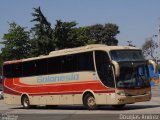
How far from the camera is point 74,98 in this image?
1006 inches

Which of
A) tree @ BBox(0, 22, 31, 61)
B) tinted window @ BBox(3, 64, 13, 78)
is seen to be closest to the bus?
tinted window @ BBox(3, 64, 13, 78)

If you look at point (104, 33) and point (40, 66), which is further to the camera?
point (104, 33)

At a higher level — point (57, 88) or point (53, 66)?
point (53, 66)

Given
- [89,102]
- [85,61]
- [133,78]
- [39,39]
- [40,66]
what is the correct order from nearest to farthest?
[133,78] → [85,61] → [89,102] → [40,66] → [39,39]

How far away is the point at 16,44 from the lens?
240ft

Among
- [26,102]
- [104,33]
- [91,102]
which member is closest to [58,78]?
[91,102]

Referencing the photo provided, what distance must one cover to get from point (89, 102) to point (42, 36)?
4247cm

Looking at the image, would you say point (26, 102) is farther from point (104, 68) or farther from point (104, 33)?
point (104, 33)

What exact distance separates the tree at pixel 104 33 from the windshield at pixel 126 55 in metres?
83.4

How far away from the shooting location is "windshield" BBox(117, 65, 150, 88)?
22828 millimetres

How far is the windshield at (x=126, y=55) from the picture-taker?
75.9 feet

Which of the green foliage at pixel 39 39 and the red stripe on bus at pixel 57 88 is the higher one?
the green foliage at pixel 39 39

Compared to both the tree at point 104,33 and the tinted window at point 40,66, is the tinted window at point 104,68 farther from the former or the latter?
the tree at point 104,33

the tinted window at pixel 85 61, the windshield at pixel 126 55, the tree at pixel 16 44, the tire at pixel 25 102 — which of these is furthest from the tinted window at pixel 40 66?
the tree at pixel 16 44
